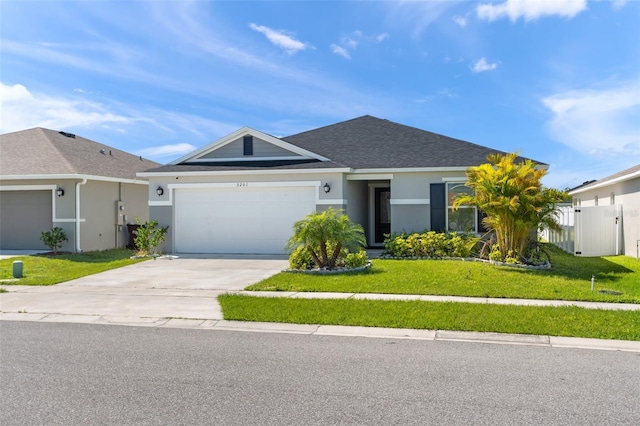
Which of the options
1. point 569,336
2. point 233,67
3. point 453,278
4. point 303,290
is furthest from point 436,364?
point 233,67

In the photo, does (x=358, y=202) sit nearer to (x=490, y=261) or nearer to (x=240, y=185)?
(x=240, y=185)

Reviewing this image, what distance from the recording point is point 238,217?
1766 centimetres

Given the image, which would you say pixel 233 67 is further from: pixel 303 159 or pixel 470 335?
pixel 470 335

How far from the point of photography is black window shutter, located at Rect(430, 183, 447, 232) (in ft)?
56.1

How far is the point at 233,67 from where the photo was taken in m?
16.7

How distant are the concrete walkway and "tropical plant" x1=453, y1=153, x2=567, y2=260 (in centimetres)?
413

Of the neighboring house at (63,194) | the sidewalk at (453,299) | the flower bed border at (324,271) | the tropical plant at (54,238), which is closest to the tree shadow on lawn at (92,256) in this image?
the tropical plant at (54,238)

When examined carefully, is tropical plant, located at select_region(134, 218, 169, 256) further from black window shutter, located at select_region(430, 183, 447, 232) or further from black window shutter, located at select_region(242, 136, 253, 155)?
black window shutter, located at select_region(430, 183, 447, 232)

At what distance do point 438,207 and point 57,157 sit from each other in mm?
14408

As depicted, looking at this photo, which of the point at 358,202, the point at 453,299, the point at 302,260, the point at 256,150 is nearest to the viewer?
the point at 453,299

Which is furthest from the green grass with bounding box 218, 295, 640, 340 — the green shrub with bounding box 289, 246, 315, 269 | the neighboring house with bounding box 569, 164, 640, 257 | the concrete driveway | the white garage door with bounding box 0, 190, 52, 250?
the white garage door with bounding box 0, 190, 52, 250

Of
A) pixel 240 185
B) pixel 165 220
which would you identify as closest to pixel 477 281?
pixel 240 185

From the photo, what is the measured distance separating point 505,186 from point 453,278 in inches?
120

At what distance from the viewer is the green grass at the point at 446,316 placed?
24.1 ft
